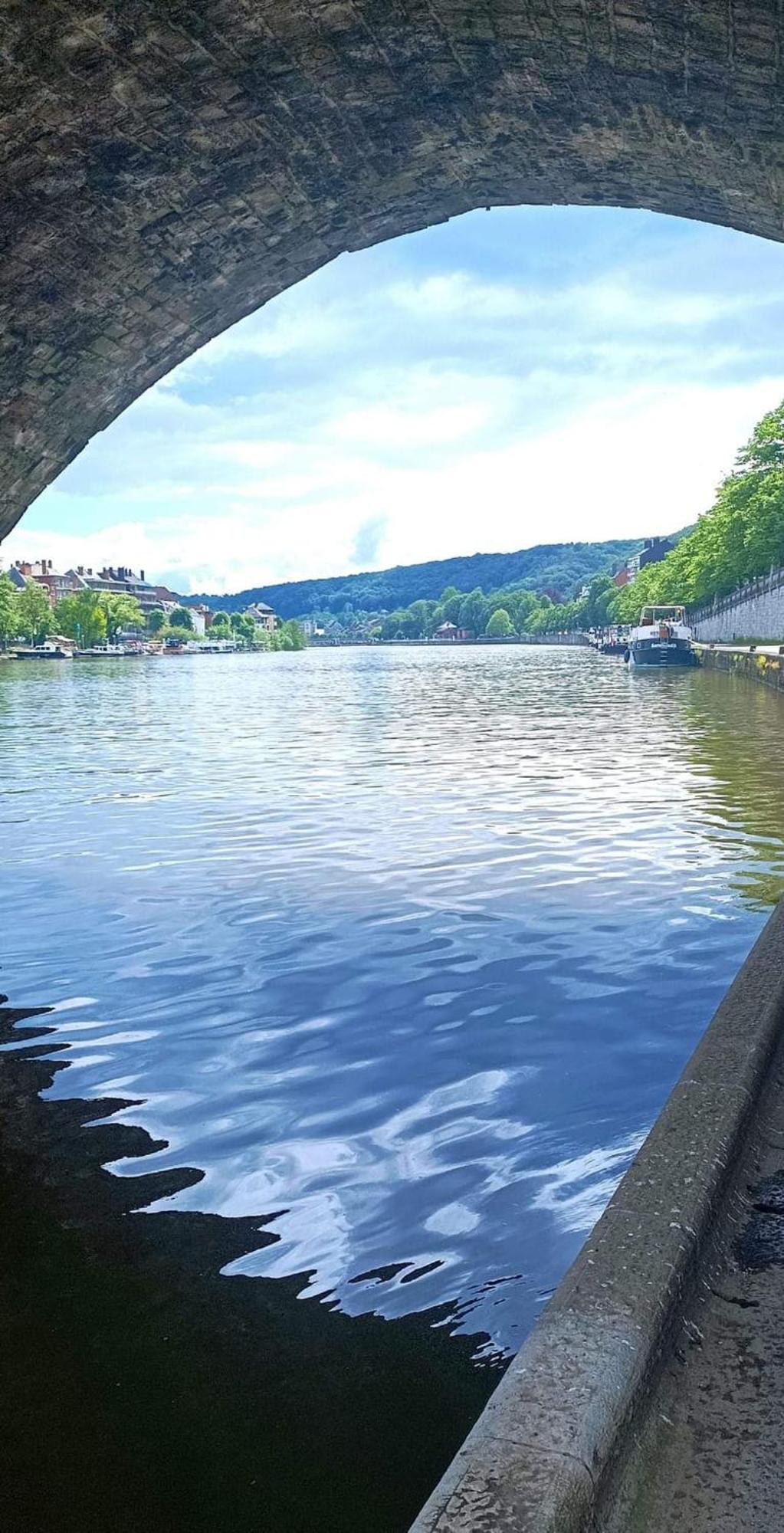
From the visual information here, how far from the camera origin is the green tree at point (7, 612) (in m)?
123

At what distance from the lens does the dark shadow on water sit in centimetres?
338

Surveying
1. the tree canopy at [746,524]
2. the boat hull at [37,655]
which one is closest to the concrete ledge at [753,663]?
the tree canopy at [746,524]

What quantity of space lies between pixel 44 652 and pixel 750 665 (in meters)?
103

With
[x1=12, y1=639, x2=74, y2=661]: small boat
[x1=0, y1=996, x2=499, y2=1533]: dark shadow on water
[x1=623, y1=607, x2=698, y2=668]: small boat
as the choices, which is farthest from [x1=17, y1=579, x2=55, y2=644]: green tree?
[x1=0, y1=996, x2=499, y2=1533]: dark shadow on water

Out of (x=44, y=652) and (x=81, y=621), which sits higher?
(x=81, y=621)

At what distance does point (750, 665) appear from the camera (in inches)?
1726

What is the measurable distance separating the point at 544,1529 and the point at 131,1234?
3202 millimetres

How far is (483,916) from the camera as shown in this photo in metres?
10.2

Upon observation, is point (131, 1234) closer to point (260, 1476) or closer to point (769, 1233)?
point (260, 1476)

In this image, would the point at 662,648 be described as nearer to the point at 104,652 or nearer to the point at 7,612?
the point at 7,612

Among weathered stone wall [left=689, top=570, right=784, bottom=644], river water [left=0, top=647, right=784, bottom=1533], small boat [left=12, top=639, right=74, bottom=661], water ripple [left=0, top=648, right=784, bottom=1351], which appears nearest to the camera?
river water [left=0, top=647, right=784, bottom=1533]

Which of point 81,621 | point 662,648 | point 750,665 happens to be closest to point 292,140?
point 750,665

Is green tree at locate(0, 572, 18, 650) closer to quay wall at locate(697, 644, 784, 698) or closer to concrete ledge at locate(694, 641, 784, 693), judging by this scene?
concrete ledge at locate(694, 641, 784, 693)

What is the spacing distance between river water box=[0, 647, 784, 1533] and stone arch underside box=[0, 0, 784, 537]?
491 cm
